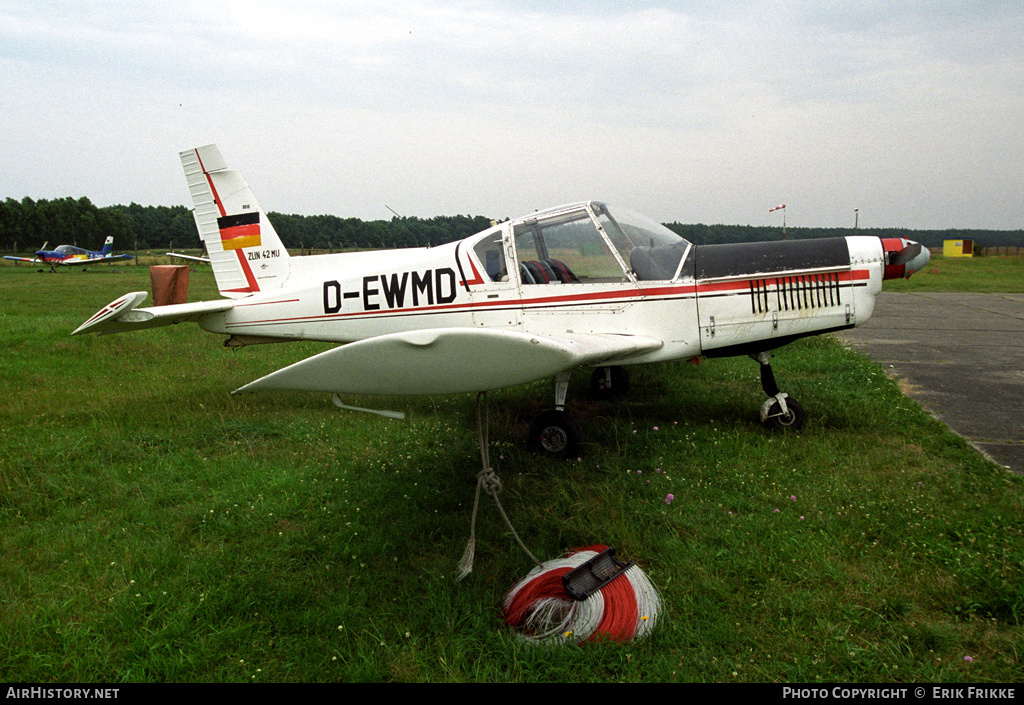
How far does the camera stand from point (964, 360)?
8.46 meters

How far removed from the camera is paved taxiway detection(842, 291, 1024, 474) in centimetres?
540

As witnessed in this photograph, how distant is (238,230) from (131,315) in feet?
5.40

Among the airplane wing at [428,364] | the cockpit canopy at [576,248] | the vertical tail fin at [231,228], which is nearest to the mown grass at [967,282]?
the cockpit canopy at [576,248]

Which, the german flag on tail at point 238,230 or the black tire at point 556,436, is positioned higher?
the german flag on tail at point 238,230

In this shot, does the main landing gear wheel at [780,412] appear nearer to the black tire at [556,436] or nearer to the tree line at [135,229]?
the black tire at [556,436]

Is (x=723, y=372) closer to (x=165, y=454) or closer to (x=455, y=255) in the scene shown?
(x=455, y=255)

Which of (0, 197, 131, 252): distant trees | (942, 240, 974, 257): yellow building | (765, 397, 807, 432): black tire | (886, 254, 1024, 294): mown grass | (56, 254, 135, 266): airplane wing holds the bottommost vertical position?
(765, 397, 807, 432): black tire

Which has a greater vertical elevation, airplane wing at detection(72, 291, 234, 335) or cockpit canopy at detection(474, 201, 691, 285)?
cockpit canopy at detection(474, 201, 691, 285)

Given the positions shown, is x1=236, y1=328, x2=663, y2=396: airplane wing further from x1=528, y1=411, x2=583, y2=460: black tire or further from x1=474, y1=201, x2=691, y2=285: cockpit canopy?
x1=474, y1=201, x2=691, y2=285: cockpit canopy

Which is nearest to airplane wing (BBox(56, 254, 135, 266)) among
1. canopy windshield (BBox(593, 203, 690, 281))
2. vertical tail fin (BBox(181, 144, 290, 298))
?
vertical tail fin (BBox(181, 144, 290, 298))

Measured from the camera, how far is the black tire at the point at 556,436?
490 centimetres

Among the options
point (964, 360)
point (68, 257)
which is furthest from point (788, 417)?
point (68, 257)

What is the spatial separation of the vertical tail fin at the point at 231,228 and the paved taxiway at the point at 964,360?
6.90m

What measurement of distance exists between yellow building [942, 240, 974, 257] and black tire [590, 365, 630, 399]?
Answer: 173 ft
